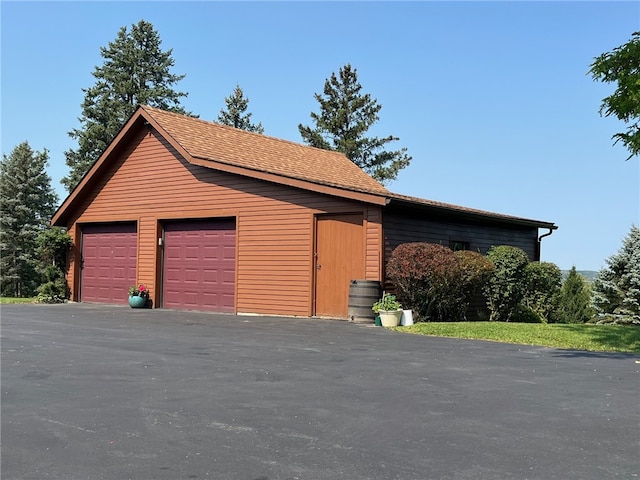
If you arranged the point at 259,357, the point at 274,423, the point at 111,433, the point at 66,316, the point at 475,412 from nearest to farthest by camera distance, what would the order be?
the point at 111,433 → the point at 274,423 → the point at 475,412 → the point at 259,357 → the point at 66,316

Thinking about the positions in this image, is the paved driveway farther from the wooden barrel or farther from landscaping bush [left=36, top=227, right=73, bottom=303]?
landscaping bush [left=36, top=227, right=73, bottom=303]

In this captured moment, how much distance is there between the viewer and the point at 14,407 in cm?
590

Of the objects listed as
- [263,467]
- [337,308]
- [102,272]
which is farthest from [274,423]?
[102,272]

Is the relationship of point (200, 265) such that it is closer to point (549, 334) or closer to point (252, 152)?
A: point (252, 152)

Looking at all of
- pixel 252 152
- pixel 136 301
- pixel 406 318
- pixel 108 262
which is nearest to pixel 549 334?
pixel 406 318

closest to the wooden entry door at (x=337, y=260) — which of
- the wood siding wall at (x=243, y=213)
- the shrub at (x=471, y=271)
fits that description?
the wood siding wall at (x=243, y=213)

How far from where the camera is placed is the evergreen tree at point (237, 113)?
56.9m

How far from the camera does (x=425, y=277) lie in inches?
587

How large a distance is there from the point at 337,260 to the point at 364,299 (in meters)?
1.66

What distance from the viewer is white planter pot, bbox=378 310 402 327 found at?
14094 millimetres

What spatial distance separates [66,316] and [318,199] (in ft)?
22.7

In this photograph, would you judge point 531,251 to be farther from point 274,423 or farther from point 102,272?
point 274,423

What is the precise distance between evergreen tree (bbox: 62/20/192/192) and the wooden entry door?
1388 inches

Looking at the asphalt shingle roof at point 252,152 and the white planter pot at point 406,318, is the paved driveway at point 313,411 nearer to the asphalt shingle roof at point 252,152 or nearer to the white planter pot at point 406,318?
the white planter pot at point 406,318
